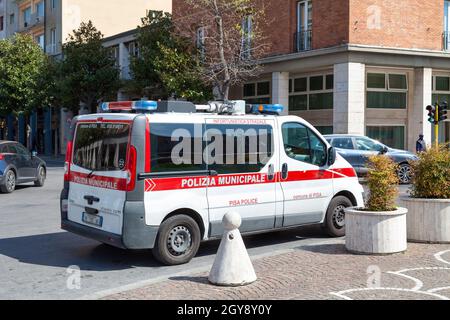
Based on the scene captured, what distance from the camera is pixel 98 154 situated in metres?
7.44

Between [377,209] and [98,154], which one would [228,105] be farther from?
[377,209]

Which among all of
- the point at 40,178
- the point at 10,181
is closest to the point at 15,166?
the point at 10,181

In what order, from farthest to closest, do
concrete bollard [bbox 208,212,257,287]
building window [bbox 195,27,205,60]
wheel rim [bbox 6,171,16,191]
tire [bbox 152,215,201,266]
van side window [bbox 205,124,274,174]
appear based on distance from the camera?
building window [bbox 195,27,205,60], wheel rim [bbox 6,171,16,191], van side window [bbox 205,124,274,174], tire [bbox 152,215,201,266], concrete bollard [bbox 208,212,257,287]

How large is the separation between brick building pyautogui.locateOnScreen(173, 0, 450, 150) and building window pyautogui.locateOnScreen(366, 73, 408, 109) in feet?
0.15

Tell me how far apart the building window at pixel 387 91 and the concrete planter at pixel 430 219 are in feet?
58.6

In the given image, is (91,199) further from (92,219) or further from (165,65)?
(165,65)

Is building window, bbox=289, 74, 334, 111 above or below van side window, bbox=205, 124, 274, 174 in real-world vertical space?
above

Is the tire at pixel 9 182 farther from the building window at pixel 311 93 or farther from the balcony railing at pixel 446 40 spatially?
the balcony railing at pixel 446 40

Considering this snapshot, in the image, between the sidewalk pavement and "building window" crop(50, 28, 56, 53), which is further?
"building window" crop(50, 28, 56, 53)

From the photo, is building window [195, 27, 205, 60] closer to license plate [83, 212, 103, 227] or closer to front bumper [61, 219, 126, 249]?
front bumper [61, 219, 126, 249]

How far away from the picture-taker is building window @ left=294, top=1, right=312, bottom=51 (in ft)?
85.5

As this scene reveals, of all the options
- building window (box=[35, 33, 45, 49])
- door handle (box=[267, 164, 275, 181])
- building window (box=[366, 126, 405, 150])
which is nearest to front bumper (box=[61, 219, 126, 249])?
door handle (box=[267, 164, 275, 181])

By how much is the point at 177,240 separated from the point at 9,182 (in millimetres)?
11008
